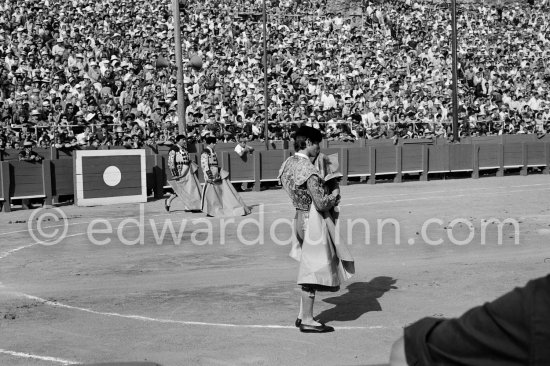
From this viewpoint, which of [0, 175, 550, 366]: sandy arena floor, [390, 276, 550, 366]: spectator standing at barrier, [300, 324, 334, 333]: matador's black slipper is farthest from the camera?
[300, 324, 334, 333]: matador's black slipper

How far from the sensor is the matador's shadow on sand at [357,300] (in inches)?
306

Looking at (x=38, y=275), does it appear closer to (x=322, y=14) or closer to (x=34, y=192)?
(x=34, y=192)

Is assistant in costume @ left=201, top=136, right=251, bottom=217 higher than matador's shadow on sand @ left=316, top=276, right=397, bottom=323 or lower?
higher

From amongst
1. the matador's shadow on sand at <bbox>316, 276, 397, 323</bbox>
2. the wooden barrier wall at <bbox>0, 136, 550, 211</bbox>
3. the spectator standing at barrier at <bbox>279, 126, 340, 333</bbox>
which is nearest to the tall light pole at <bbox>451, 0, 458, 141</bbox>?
the wooden barrier wall at <bbox>0, 136, 550, 211</bbox>

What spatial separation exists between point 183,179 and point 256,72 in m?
11.1

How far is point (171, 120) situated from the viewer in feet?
79.4

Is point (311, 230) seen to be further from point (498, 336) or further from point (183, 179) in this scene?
point (183, 179)

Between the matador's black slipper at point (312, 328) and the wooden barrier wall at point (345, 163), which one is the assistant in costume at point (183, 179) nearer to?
the wooden barrier wall at point (345, 163)

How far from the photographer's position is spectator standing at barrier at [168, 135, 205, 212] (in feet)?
59.3

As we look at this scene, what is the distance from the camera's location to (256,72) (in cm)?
2870

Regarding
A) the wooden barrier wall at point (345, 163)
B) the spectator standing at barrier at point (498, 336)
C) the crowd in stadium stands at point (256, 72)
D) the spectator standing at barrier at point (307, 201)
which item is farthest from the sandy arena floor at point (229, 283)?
the crowd in stadium stands at point (256, 72)

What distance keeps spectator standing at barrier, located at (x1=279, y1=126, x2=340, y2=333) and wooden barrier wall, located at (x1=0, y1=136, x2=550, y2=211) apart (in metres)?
13.4

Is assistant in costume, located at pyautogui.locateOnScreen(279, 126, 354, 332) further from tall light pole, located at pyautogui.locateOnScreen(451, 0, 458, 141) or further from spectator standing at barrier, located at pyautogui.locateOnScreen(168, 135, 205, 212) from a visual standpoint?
tall light pole, located at pyautogui.locateOnScreen(451, 0, 458, 141)

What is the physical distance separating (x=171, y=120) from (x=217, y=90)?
258 cm
